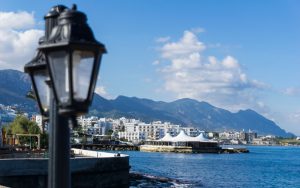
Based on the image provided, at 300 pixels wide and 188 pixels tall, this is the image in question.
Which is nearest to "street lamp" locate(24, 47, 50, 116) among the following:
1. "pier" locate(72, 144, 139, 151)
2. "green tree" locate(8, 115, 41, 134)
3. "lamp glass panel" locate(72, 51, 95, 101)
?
"lamp glass panel" locate(72, 51, 95, 101)

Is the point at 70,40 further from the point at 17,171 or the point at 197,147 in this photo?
the point at 197,147

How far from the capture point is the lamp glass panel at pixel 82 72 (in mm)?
4145

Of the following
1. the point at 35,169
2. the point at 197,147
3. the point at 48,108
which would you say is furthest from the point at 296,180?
the point at 197,147

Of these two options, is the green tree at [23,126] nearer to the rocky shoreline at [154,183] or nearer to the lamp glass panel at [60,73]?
the rocky shoreline at [154,183]

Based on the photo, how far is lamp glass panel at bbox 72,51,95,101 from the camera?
4145 mm

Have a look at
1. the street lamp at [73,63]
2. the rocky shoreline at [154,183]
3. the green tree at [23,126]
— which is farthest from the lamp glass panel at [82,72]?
the green tree at [23,126]

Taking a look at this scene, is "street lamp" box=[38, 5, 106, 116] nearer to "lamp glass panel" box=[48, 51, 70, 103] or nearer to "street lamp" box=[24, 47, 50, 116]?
"lamp glass panel" box=[48, 51, 70, 103]

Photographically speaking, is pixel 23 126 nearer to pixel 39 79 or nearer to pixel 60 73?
pixel 39 79

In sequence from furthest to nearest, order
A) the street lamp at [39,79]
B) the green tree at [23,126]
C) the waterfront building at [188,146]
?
1. the waterfront building at [188,146]
2. the green tree at [23,126]
3. the street lamp at [39,79]

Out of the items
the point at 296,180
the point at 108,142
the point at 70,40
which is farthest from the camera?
the point at 108,142

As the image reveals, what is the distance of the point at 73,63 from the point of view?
412 centimetres

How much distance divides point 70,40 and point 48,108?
1116mm

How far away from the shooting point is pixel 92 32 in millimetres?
4227

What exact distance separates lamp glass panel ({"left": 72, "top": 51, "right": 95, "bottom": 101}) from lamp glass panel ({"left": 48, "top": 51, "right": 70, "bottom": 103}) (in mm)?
75
